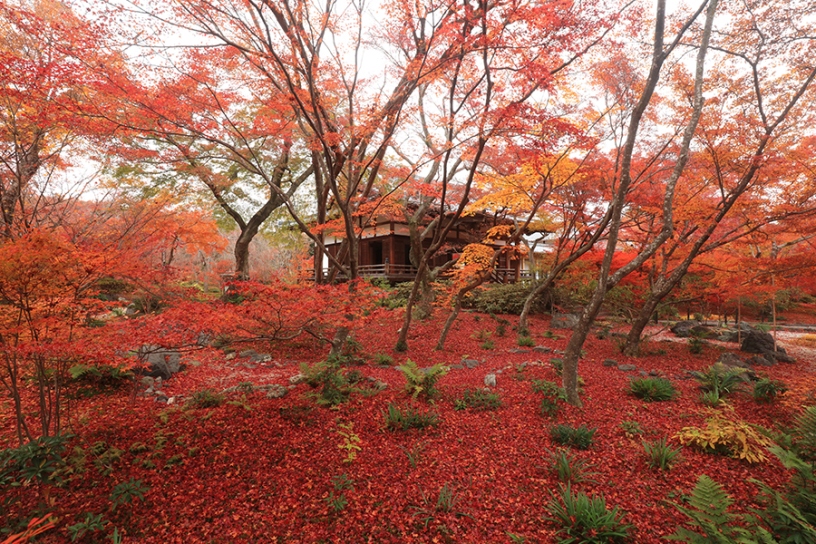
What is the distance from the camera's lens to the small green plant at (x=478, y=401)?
5.70 metres

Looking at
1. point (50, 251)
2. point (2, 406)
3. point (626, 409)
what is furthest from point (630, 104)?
point (2, 406)

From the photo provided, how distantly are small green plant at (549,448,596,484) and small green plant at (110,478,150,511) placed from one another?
4.67 metres

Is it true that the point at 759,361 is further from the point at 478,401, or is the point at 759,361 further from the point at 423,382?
the point at 423,382

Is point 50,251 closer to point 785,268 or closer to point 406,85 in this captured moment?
point 406,85

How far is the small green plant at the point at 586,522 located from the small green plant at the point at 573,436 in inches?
52.1

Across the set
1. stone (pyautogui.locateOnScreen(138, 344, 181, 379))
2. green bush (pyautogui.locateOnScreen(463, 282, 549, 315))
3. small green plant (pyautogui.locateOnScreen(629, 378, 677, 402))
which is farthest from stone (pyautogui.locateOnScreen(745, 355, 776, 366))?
stone (pyautogui.locateOnScreen(138, 344, 181, 379))

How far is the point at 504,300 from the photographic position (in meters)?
16.5

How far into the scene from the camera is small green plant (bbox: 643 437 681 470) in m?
3.97

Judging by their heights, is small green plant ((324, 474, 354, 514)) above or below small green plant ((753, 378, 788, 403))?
below

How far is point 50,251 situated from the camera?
3469 millimetres

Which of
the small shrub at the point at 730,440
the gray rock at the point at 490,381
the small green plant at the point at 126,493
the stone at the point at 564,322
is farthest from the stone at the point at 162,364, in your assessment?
the stone at the point at 564,322

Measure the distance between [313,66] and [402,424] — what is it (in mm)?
6492

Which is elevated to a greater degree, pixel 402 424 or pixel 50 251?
pixel 50 251

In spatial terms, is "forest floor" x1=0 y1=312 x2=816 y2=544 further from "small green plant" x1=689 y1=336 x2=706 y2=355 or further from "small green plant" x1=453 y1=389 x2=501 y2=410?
"small green plant" x1=689 y1=336 x2=706 y2=355
